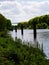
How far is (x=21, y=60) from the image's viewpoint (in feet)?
61.1

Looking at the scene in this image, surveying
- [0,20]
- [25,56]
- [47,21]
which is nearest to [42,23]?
[47,21]

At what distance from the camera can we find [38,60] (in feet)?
65.9

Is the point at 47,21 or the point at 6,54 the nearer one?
the point at 6,54

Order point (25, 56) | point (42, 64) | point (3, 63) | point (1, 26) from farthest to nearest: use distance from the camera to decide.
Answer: point (1, 26)
point (25, 56)
point (42, 64)
point (3, 63)

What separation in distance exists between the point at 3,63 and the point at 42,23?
503ft

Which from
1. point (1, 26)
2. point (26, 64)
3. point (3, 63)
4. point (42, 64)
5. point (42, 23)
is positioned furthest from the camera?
point (42, 23)

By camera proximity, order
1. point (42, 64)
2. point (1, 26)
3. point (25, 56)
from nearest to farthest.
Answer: point (42, 64) → point (25, 56) → point (1, 26)

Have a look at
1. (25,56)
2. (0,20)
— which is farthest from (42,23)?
(25,56)

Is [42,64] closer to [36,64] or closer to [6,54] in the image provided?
[36,64]

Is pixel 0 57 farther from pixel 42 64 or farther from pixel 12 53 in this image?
pixel 42 64

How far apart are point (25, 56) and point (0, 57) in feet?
13.1

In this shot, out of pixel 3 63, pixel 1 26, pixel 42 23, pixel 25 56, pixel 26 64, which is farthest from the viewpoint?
pixel 42 23

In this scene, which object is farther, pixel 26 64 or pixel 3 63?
pixel 26 64

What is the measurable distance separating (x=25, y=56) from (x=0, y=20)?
42.9 m
